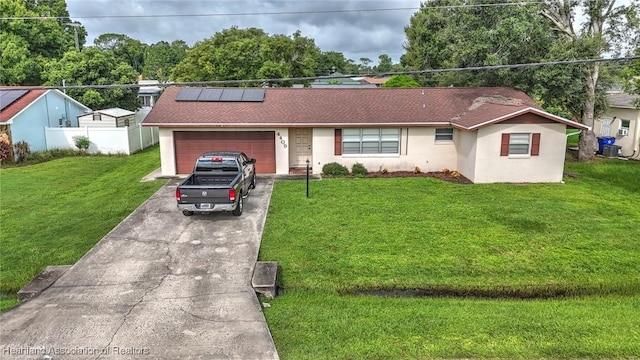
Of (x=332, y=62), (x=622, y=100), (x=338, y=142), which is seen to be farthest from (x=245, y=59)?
(x=332, y=62)

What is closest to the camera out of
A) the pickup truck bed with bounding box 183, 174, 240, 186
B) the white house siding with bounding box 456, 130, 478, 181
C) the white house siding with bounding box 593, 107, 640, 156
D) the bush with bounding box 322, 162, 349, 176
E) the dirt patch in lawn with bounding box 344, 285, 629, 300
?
the dirt patch in lawn with bounding box 344, 285, 629, 300

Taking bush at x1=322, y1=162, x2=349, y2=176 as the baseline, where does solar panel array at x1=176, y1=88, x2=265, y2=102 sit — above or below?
above

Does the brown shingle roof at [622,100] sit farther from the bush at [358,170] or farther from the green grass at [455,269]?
the bush at [358,170]

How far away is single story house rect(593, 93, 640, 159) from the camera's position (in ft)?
77.1

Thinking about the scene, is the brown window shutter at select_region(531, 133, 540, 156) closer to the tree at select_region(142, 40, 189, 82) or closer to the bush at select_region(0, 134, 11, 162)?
the bush at select_region(0, 134, 11, 162)

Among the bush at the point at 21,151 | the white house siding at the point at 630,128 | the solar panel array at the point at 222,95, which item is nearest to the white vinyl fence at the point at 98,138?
the bush at the point at 21,151

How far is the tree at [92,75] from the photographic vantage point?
31.2 m

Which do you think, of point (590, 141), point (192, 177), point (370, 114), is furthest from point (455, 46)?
point (192, 177)

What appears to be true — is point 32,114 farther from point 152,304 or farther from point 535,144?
point 535,144

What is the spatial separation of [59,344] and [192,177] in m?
7.81

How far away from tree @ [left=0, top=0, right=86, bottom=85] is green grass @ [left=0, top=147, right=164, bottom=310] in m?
20.2

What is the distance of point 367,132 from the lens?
19859 millimetres

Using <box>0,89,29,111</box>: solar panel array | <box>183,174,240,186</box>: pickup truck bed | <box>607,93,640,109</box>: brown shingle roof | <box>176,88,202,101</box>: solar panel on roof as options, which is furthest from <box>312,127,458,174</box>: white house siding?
<box>0,89,29,111</box>: solar panel array

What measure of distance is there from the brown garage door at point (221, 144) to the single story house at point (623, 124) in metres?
18.9
